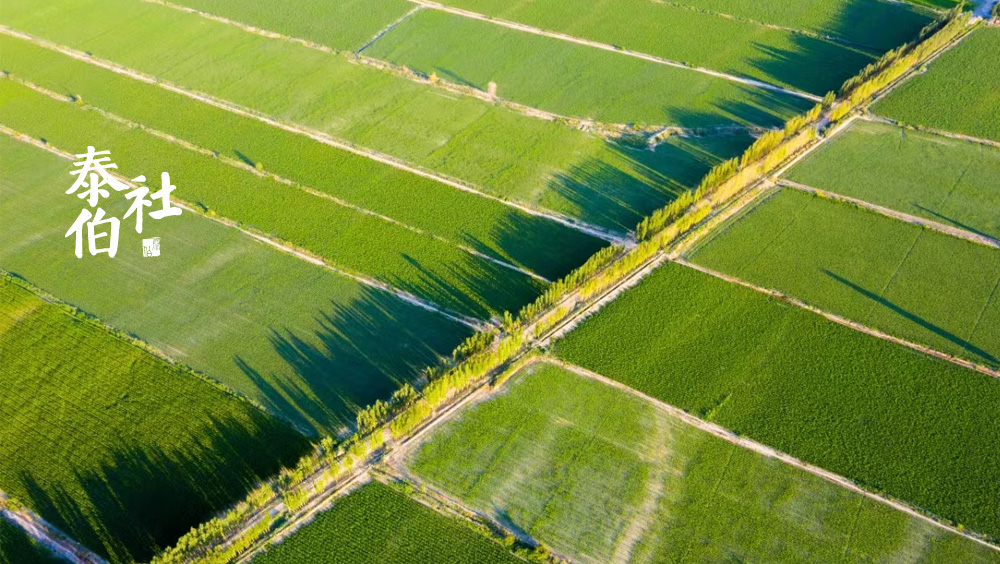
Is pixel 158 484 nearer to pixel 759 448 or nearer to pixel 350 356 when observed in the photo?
pixel 350 356

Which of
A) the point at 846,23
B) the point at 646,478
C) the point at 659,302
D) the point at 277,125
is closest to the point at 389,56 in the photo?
the point at 277,125

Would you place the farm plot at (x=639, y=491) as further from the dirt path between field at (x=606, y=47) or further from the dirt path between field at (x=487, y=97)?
the dirt path between field at (x=606, y=47)

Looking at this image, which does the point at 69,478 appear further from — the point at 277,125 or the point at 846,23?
the point at 846,23

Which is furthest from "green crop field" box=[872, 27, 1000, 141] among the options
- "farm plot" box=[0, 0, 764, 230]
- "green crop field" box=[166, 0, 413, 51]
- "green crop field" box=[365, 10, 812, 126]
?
"green crop field" box=[166, 0, 413, 51]

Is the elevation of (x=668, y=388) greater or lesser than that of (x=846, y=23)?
lesser

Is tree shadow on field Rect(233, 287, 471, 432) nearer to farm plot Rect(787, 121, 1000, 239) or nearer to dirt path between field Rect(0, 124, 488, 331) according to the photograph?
dirt path between field Rect(0, 124, 488, 331)

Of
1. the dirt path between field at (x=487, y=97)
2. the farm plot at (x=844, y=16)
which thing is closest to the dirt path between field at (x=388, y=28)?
the dirt path between field at (x=487, y=97)

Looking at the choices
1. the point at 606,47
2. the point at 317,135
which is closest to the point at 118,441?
the point at 317,135
